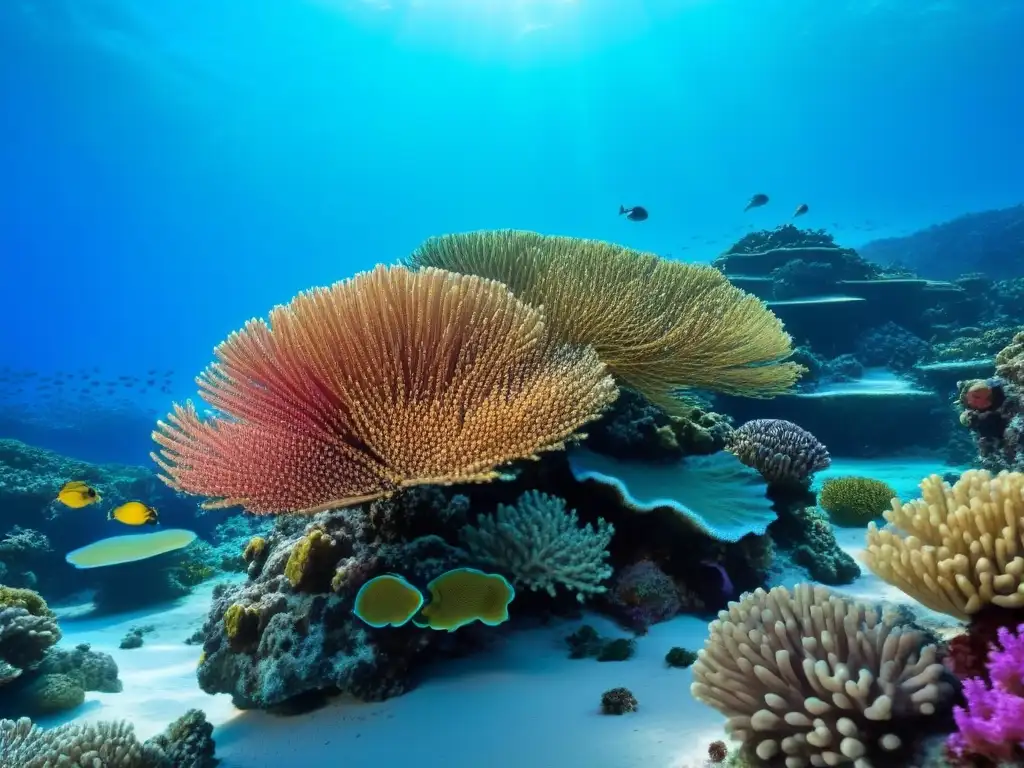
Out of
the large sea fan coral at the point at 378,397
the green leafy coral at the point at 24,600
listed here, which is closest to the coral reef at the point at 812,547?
the large sea fan coral at the point at 378,397

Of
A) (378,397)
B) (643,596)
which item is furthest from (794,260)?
(378,397)

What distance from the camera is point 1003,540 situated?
1.87 meters

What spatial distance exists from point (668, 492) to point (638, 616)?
99cm

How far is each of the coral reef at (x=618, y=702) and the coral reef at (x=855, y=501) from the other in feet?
18.4

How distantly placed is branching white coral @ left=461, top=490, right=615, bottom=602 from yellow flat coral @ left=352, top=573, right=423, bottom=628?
2.13 feet

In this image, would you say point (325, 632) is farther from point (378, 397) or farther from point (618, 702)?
point (618, 702)

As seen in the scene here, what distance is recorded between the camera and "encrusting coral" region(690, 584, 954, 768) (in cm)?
178

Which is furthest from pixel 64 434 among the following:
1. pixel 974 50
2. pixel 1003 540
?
pixel 974 50

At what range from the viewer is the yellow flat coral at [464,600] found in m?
3.32

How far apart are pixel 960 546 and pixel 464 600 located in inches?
96.4

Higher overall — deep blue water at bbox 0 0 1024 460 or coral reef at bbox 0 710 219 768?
deep blue water at bbox 0 0 1024 460

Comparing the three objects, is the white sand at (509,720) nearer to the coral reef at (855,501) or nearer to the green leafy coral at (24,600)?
the green leafy coral at (24,600)

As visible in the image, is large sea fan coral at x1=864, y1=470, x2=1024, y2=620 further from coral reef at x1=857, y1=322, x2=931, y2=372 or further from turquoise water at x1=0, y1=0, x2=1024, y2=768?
coral reef at x1=857, y1=322, x2=931, y2=372

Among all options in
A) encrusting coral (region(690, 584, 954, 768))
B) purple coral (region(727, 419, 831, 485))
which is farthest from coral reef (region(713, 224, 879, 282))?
encrusting coral (region(690, 584, 954, 768))
